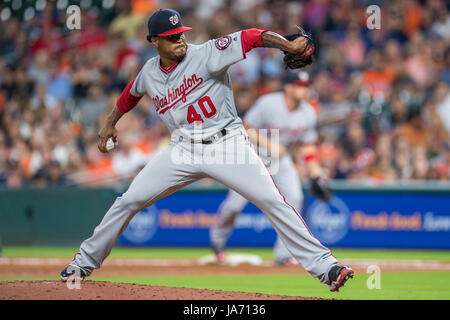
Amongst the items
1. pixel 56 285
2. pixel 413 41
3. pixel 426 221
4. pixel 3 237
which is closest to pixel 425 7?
pixel 413 41

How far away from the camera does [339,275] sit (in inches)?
237

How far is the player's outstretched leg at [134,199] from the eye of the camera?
6387mm

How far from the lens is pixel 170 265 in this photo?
10.1 meters

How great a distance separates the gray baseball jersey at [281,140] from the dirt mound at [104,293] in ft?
11.3

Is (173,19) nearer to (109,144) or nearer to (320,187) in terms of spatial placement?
(109,144)

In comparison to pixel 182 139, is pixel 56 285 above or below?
below

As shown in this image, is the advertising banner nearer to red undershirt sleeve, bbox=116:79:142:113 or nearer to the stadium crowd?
the stadium crowd

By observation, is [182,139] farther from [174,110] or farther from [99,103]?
[99,103]

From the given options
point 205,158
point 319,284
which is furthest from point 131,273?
point 205,158

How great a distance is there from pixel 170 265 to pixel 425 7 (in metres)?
8.72

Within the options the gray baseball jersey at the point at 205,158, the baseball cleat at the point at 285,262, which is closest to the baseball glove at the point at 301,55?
the gray baseball jersey at the point at 205,158

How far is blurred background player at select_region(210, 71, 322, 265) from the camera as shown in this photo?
968cm

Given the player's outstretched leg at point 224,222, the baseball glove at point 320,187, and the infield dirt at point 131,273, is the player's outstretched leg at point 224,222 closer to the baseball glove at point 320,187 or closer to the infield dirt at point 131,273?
the infield dirt at point 131,273

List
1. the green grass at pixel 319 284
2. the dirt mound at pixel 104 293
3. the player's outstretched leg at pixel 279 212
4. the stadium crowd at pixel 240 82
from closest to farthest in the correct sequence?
the dirt mound at pixel 104 293
the player's outstretched leg at pixel 279 212
the green grass at pixel 319 284
the stadium crowd at pixel 240 82
